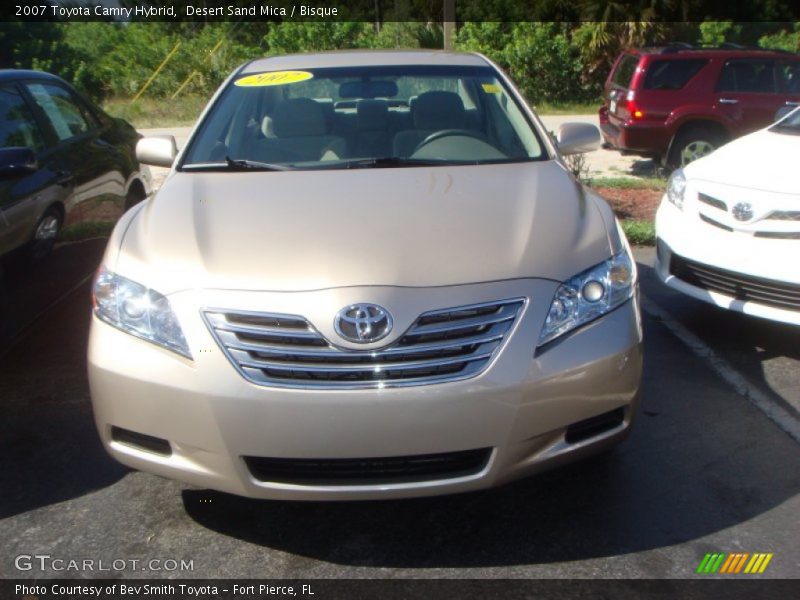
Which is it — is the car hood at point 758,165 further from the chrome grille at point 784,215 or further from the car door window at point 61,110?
the car door window at point 61,110

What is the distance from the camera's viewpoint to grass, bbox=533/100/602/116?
20178 millimetres

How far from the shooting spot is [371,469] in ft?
9.36

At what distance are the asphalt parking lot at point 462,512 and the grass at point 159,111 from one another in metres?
15.4

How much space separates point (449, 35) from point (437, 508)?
1089cm

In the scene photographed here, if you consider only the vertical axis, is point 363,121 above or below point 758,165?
above

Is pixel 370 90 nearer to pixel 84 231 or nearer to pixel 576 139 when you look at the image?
pixel 576 139

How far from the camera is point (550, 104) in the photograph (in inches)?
851

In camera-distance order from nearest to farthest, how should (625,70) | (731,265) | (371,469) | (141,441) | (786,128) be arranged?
(371,469)
(141,441)
(731,265)
(786,128)
(625,70)

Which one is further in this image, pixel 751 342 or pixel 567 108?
pixel 567 108

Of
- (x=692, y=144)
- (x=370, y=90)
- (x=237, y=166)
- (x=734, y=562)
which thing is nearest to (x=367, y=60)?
(x=370, y=90)

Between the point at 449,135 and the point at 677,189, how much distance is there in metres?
1.90

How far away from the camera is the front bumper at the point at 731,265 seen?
4.56 m

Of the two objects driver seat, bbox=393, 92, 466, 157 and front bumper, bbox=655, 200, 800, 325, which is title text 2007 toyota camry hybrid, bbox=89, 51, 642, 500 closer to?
driver seat, bbox=393, 92, 466, 157

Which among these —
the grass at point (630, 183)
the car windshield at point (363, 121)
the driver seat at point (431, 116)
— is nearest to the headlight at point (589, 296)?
the car windshield at point (363, 121)
